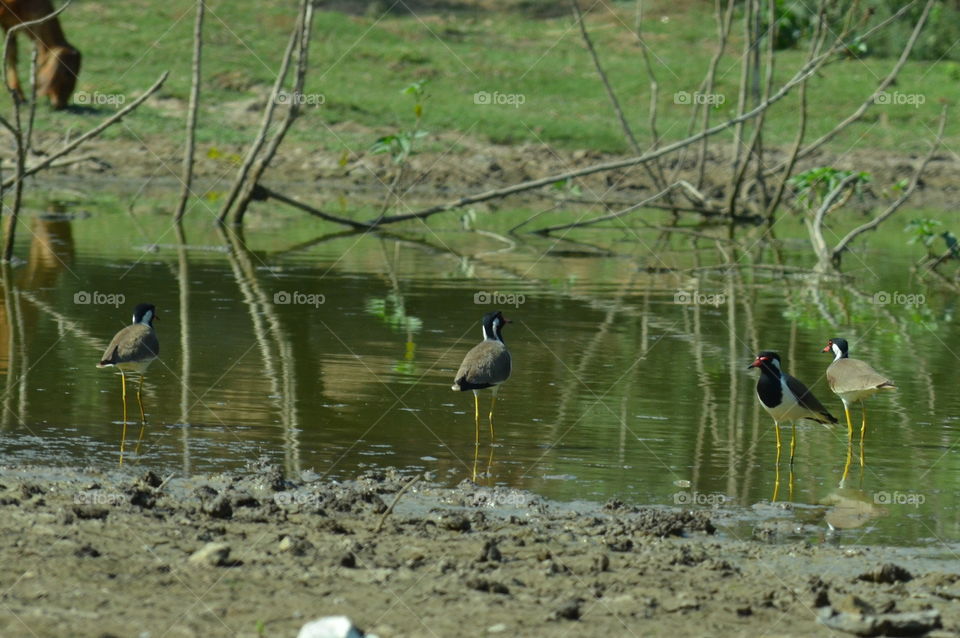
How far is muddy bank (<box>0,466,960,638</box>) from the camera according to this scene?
18.9ft

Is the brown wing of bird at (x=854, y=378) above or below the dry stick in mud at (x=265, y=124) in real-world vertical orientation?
below

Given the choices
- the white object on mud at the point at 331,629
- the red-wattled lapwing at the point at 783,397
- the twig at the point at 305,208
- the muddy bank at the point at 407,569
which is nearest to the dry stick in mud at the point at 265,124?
the twig at the point at 305,208

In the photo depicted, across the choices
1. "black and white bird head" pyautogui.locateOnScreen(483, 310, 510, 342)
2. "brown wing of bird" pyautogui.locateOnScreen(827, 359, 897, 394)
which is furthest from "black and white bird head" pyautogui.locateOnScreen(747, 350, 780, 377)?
"black and white bird head" pyautogui.locateOnScreen(483, 310, 510, 342)

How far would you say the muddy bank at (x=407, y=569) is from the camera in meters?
5.76

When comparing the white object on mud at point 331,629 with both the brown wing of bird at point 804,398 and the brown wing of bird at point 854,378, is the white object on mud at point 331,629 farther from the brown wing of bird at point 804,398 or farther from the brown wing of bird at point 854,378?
the brown wing of bird at point 854,378

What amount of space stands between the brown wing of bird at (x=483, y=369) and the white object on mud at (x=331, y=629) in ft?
14.5

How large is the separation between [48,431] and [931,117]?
29.5 metres

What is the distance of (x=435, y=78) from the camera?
3553cm

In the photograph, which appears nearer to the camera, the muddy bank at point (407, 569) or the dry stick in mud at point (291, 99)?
the muddy bank at point (407, 569)

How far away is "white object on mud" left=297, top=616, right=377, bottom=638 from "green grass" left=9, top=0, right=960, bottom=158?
85.2 ft

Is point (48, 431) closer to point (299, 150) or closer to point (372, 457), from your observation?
point (372, 457)

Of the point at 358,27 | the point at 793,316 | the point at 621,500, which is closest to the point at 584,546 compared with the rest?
the point at 621,500

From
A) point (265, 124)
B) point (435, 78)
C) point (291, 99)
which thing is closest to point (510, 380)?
point (265, 124)

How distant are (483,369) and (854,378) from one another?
2579 mm
